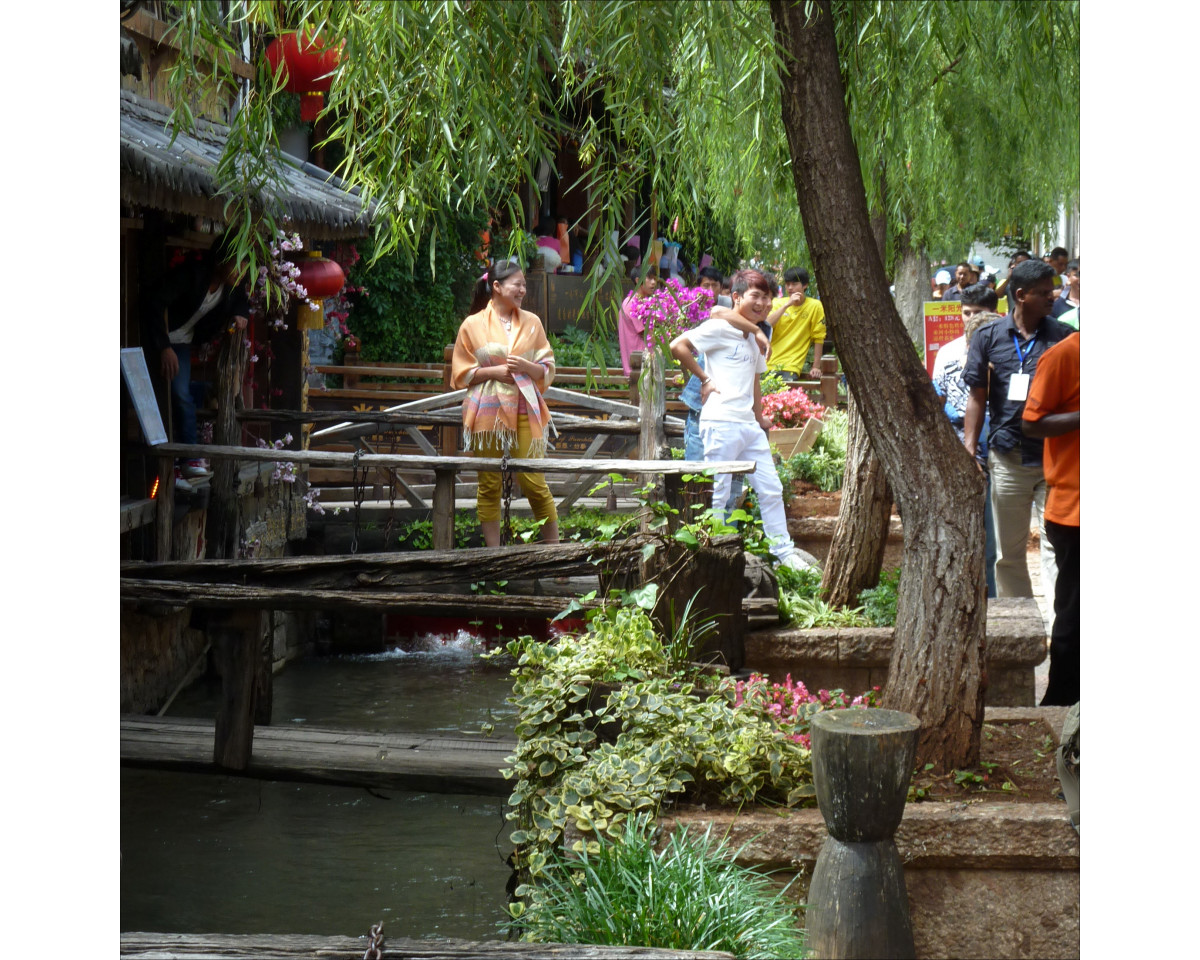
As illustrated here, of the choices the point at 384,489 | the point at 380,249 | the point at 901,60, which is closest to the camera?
the point at 380,249

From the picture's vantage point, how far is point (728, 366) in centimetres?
716

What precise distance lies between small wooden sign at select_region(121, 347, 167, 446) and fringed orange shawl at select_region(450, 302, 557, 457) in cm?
175

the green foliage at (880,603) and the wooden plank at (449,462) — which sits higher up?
the wooden plank at (449,462)

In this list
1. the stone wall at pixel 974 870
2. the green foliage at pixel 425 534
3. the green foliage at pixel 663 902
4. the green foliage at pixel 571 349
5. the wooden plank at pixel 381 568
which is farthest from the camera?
the green foliage at pixel 571 349

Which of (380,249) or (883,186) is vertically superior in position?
(883,186)

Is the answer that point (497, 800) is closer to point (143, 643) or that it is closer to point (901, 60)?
point (143, 643)

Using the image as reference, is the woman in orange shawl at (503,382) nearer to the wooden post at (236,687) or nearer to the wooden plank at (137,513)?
the wooden plank at (137,513)

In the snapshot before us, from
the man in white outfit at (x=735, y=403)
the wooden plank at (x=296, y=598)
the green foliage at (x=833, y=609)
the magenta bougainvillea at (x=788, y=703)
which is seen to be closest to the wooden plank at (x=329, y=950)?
the magenta bougainvillea at (x=788, y=703)

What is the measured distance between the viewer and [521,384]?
7.45 meters

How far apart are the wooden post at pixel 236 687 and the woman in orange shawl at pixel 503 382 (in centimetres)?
241

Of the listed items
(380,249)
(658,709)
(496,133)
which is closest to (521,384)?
(658,709)

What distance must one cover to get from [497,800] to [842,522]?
2.09 m

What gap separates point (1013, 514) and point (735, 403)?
5.41 feet

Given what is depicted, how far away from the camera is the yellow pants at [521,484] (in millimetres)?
7691
